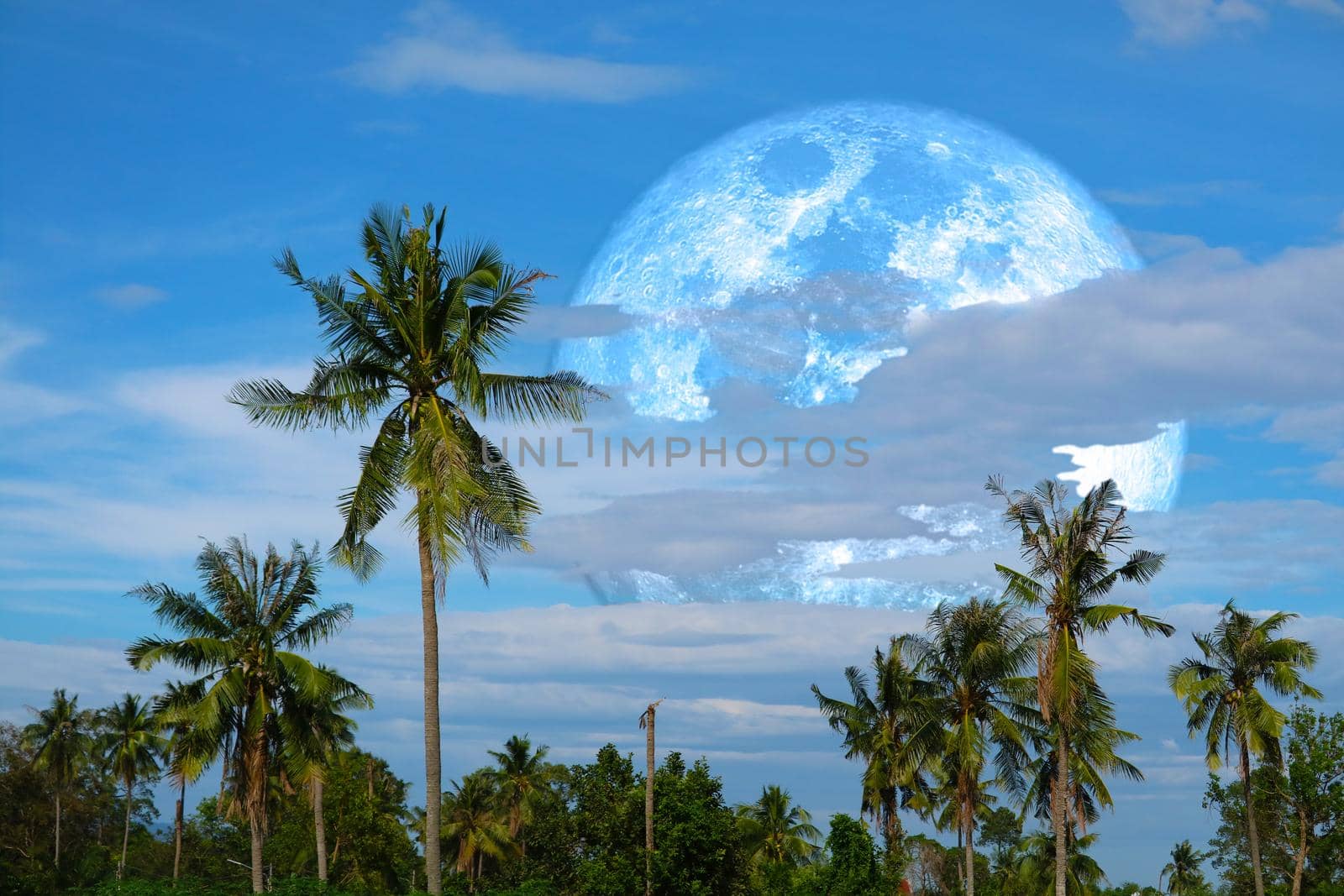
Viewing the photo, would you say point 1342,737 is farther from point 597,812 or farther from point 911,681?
A: point 597,812

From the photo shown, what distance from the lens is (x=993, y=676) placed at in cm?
4650

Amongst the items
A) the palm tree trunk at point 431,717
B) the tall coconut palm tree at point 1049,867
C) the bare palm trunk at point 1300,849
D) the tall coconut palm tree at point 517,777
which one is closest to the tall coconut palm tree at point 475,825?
the tall coconut palm tree at point 517,777

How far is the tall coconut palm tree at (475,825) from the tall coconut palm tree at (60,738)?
26590 millimetres

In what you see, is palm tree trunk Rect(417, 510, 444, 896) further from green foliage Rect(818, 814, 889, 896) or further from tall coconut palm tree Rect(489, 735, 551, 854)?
tall coconut palm tree Rect(489, 735, 551, 854)

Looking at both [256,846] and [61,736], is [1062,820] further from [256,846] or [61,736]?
[61,736]

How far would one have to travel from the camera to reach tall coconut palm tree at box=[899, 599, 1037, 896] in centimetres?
4616

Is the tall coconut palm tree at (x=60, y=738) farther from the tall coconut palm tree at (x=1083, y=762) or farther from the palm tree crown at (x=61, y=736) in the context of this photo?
the tall coconut palm tree at (x=1083, y=762)

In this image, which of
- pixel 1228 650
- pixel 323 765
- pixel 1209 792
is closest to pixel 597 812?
pixel 323 765

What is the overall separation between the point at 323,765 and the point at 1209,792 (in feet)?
144

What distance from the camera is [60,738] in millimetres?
93188

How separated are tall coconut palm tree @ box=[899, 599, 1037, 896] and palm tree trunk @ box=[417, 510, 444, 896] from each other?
78.5 feet

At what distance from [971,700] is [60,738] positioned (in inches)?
2845

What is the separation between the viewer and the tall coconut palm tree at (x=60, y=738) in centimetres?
9294

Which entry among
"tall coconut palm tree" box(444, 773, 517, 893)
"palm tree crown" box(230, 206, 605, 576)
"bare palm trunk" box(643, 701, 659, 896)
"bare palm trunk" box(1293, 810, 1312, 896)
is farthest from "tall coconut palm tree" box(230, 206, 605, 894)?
A: "tall coconut palm tree" box(444, 773, 517, 893)
